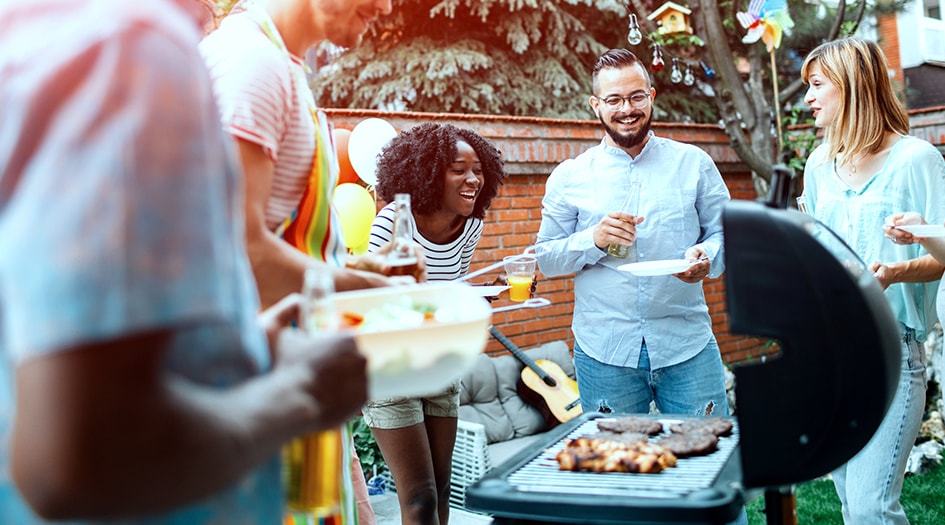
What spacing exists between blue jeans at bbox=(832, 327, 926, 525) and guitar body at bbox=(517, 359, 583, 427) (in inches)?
116

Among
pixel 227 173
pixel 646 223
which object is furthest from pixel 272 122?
pixel 646 223

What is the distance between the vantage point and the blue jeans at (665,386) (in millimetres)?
3207

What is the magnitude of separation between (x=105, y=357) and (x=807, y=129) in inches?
308

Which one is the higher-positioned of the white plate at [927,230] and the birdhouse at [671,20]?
the birdhouse at [671,20]

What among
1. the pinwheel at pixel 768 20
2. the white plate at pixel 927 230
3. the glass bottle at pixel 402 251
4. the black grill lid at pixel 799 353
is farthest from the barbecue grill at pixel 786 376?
the pinwheel at pixel 768 20

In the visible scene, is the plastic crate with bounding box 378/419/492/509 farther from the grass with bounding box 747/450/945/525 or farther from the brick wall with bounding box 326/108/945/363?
the grass with bounding box 747/450/945/525

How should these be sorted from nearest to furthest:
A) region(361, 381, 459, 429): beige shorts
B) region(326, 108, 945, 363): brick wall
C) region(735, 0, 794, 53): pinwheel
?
region(361, 381, 459, 429): beige shorts, region(326, 108, 945, 363): brick wall, region(735, 0, 794, 53): pinwheel

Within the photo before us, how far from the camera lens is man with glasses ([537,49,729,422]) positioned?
3.22m

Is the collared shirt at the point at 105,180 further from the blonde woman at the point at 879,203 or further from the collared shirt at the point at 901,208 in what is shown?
the collared shirt at the point at 901,208

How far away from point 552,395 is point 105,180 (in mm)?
5181

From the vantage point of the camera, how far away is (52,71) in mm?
691

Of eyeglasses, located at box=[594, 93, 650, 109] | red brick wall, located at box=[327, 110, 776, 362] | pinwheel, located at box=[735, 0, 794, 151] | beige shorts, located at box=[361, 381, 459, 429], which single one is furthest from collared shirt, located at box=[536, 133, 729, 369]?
pinwheel, located at box=[735, 0, 794, 151]

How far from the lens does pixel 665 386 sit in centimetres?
326

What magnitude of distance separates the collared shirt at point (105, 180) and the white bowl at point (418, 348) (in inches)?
14.4
